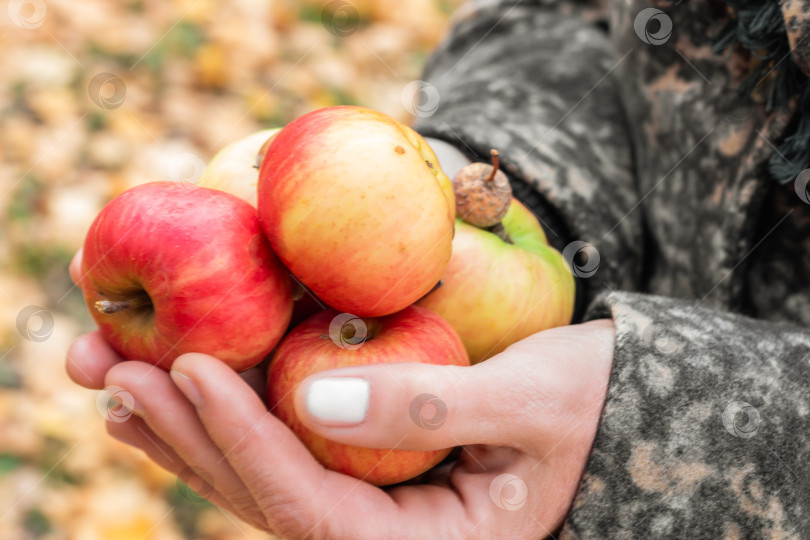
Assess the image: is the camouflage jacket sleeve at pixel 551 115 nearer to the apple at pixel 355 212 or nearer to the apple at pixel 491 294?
the apple at pixel 491 294

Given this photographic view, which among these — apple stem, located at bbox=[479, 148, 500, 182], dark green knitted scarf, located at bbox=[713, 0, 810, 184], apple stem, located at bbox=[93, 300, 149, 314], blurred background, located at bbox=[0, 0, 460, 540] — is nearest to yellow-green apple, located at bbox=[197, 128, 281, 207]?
apple stem, located at bbox=[93, 300, 149, 314]

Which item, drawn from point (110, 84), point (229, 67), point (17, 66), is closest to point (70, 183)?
point (110, 84)

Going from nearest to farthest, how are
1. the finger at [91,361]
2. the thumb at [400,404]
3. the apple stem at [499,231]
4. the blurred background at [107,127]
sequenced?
the thumb at [400,404], the finger at [91,361], the apple stem at [499,231], the blurred background at [107,127]

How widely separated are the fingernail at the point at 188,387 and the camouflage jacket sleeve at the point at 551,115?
58 centimetres

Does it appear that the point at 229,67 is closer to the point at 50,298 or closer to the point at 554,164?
the point at 50,298

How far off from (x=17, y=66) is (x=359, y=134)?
78.1 inches

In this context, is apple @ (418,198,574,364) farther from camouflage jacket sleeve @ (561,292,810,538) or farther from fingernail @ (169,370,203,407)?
fingernail @ (169,370,203,407)

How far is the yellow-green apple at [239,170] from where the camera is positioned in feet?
2.96

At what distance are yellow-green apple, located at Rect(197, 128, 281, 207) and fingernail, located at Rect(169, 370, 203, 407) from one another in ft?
0.85

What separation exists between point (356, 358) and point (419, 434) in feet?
0.37

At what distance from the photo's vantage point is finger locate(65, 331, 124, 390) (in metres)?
0.84

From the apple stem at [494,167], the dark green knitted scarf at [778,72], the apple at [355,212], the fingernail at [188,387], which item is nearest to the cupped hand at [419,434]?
the fingernail at [188,387]

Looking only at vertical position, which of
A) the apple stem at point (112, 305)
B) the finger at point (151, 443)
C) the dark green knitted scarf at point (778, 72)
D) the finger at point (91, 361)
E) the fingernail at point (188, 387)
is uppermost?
the dark green knitted scarf at point (778, 72)

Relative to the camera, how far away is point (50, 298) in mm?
1881
